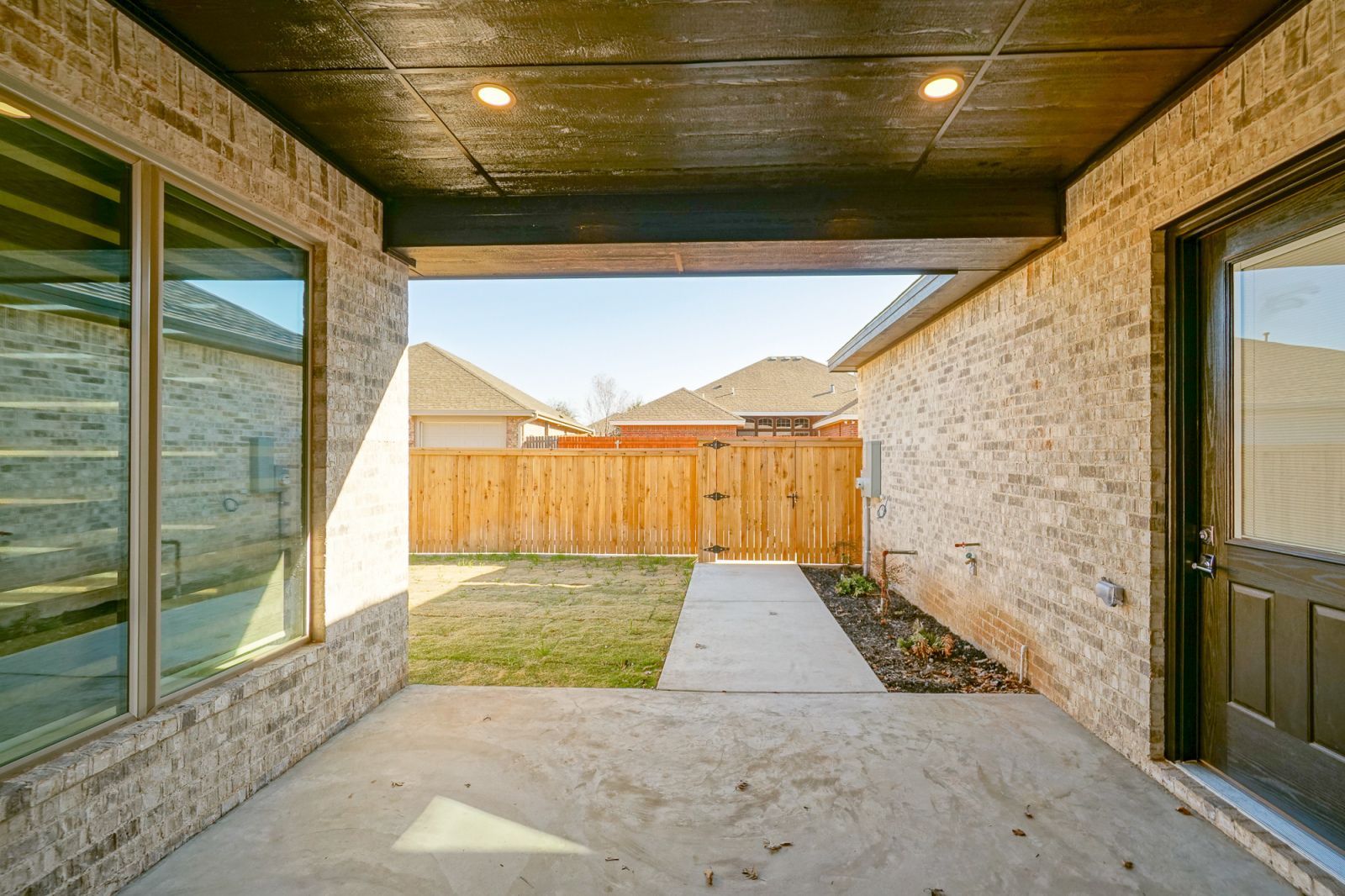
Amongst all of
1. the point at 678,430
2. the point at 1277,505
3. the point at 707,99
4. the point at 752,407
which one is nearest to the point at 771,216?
the point at 707,99

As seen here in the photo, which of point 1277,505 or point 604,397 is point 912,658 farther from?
point 604,397

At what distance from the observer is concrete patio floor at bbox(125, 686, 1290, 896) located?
7.38 ft

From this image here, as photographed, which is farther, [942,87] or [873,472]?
[873,472]

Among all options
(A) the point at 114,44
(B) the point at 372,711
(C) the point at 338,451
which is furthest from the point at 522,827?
(A) the point at 114,44

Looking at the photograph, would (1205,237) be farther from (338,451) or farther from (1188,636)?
(338,451)

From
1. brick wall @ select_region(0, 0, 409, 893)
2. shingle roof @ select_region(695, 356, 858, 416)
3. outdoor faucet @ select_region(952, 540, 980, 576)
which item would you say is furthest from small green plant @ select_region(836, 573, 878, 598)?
shingle roof @ select_region(695, 356, 858, 416)

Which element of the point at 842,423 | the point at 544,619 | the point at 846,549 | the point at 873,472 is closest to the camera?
the point at 544,619

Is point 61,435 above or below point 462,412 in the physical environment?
below

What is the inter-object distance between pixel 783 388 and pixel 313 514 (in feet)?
57.7

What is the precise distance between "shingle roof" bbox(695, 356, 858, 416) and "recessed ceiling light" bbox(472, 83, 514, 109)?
16560mm

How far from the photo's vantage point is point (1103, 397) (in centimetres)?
326

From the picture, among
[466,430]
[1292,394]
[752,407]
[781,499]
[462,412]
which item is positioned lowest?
[781,499]

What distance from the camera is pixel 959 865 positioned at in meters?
2.32

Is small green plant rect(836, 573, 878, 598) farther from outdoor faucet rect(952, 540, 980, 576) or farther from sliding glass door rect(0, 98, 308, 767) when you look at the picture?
sliding glass door rect(0, 98, 308, 767)
